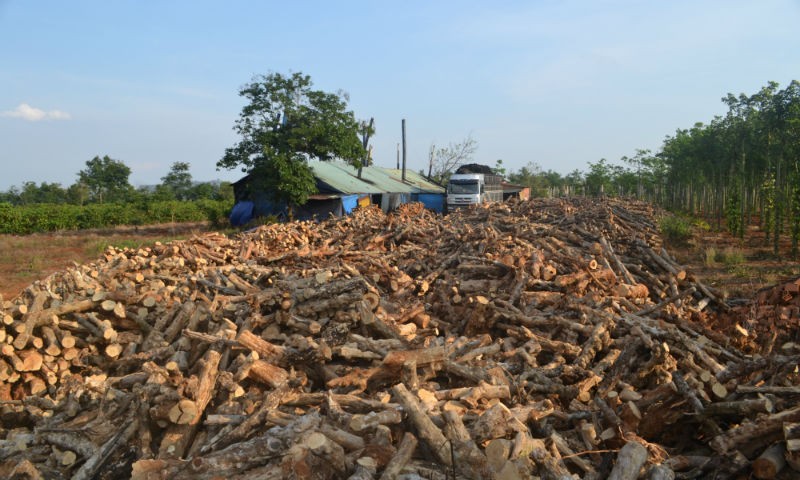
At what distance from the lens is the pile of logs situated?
3676 millimetres

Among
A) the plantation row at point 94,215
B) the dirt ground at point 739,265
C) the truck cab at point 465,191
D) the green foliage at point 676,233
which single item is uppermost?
the truck cab at point 465,191

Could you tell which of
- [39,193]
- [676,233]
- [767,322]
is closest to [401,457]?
[767,322]

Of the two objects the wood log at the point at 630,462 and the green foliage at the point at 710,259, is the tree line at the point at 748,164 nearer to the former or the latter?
the green foliage at the point at 710,259

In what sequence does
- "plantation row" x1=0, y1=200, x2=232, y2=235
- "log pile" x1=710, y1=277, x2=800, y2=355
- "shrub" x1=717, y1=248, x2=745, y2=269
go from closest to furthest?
"log pile" x1=710, y1=277, x2=800, y2=355 < "shrub" x1=717, y1=248, x2=745, y2=269 < "plantation row" x1=0, y1=200, x2=232, y2=235

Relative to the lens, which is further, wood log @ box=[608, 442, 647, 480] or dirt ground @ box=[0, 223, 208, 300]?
dirt ground @ box=[0, 223, 208, 300]

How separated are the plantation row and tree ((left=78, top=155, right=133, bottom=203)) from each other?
10474mm

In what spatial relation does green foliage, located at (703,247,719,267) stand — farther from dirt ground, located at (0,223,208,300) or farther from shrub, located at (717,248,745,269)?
dirt ground, located at (0,223,208,300)

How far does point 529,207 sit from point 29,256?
71.7 feet

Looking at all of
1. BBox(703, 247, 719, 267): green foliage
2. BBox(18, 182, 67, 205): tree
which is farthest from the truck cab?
BBox(18, 182, 67, 205): tree

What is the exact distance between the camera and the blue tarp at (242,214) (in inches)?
1132

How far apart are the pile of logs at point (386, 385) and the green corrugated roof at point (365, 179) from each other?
69.7ft

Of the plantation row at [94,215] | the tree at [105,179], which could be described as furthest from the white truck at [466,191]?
the tree at [105,179]

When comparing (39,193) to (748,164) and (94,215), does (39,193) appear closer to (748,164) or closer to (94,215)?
(94,215)

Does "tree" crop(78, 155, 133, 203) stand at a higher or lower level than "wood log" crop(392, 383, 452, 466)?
higher
